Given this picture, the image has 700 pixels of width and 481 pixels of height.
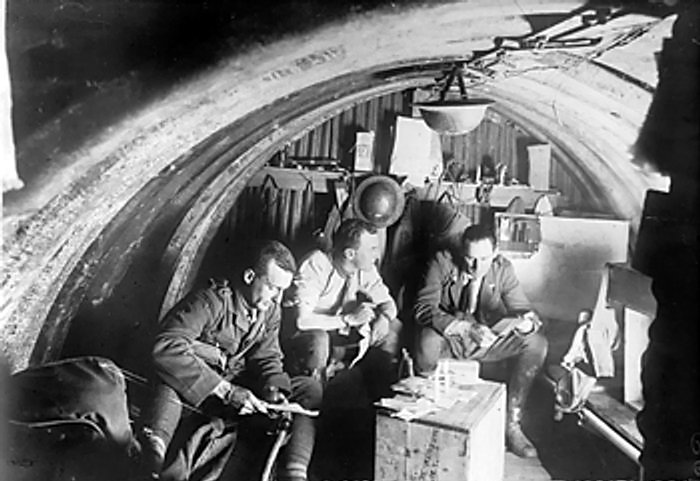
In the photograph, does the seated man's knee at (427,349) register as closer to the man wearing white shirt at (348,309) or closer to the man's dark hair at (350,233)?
the man wearing white shirt at (348,309)

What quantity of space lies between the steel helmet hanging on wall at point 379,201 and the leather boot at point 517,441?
62 cm

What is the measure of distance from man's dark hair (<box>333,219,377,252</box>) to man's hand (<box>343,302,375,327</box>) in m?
0.16

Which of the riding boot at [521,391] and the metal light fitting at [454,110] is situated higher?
the metal light fitting at [454,110]

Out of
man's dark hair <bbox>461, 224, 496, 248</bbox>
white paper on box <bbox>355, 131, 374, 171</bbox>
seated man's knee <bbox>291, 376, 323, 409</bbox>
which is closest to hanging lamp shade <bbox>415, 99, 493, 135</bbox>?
white paper on box <bbox>355, 131, 374, 171</bbox>

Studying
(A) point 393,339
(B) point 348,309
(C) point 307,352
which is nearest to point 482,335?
(A) point 393,339

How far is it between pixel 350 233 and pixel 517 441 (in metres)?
0.72

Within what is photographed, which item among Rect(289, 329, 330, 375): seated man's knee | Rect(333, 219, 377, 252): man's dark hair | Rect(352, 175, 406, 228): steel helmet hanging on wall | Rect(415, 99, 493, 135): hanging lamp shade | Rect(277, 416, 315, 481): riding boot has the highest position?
Rect(415, 99, 493, 135): hanging lamp shade

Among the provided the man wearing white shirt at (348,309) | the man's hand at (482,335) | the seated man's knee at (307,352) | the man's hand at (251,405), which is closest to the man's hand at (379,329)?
the man wearing white shirt at (348,309)

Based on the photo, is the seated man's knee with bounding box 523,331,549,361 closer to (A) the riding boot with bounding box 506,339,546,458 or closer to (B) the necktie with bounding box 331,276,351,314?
(A) the riding boot with bounding box 506,339,546,458

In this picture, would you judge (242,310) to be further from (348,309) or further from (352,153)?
(352,153)

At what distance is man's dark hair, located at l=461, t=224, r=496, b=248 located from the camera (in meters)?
1.95

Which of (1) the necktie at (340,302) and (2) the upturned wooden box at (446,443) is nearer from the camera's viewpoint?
(2) the upturned wooden box at (446,443)

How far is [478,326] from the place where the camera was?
200cm

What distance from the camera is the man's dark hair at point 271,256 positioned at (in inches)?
75.1
